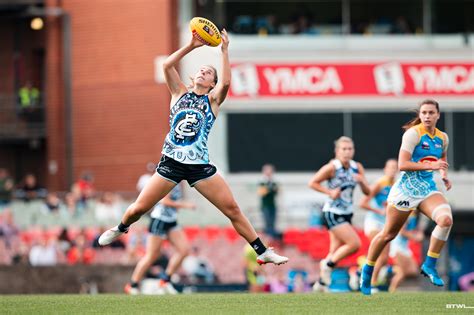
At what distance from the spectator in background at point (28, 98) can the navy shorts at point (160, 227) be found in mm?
21396

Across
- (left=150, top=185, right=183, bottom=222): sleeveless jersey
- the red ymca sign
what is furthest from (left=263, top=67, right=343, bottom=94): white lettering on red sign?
(left=150, top=185, right=183, bottom=222): sleeveless jersey

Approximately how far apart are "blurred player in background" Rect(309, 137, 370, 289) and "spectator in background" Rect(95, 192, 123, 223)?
15158 millimetres

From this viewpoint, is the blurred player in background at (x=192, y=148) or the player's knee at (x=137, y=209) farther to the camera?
the player's knee at (x=137, y=209)

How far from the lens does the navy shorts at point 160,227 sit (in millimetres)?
18422

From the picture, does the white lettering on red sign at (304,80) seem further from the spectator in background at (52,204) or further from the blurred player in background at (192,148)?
the blurred player in background at (192,148)

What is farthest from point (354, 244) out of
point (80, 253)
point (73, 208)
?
point (73, 208)

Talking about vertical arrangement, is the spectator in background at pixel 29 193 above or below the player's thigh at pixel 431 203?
below

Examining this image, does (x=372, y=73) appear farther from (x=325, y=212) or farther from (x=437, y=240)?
(x=437, y=240)

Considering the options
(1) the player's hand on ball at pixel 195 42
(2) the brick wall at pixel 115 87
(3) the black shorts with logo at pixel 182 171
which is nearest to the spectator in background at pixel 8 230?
(2) the brick wall at pixel 115 87

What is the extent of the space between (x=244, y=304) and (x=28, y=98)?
2705 centimetres

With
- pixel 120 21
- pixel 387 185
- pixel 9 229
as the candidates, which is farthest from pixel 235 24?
pixel 387 185

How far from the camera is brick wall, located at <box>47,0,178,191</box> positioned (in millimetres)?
37000

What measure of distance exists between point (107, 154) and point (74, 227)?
7.37 m

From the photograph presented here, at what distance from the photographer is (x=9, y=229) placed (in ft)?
98.0
